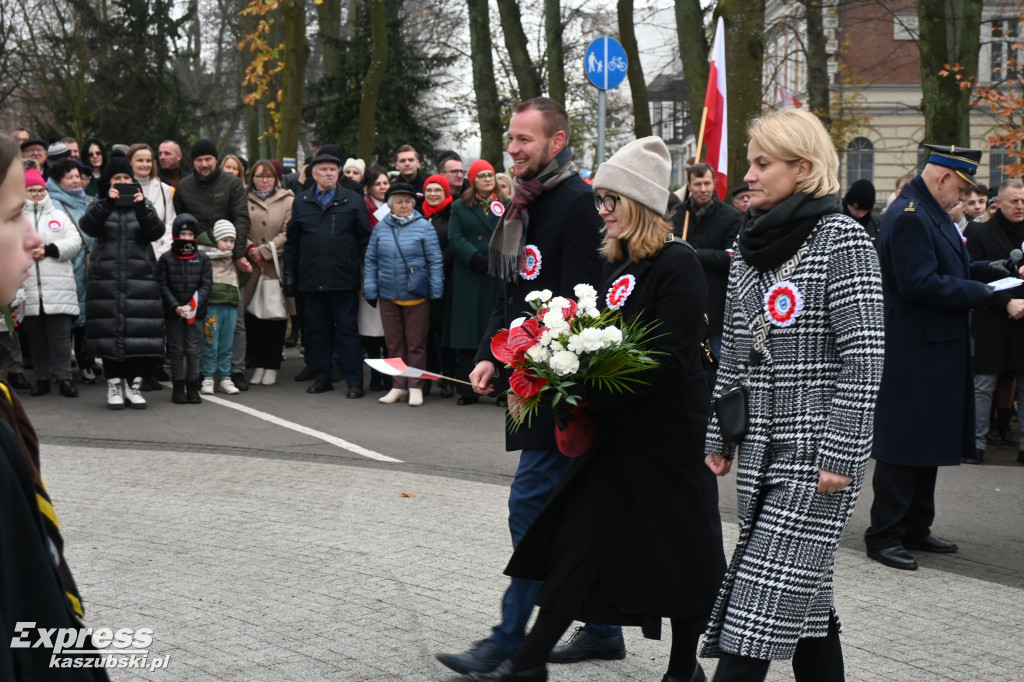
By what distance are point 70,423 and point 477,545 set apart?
5.14m

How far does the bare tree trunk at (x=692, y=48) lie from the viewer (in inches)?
698

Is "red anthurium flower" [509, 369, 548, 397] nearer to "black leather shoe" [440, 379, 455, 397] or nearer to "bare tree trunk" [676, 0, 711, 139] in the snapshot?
"black leather shoe" [440, 379, 455, 397]

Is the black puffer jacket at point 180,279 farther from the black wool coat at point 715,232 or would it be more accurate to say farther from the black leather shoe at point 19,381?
the black wool coat at point 715,232

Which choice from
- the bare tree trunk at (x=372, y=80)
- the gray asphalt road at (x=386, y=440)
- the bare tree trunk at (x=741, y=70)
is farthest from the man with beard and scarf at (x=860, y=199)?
the bare tree trunk at (x=372, y=80)

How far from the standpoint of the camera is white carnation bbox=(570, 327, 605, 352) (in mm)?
3926

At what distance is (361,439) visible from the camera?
387 inches

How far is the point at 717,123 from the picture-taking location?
10.1 metres

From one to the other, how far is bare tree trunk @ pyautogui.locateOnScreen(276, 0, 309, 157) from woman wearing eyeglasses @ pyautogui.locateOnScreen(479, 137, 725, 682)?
55.2 ft

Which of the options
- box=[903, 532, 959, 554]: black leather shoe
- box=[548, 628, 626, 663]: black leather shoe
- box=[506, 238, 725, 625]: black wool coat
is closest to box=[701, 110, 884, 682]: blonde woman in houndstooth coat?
box=[506, 238, 725, 625]: black wool coat

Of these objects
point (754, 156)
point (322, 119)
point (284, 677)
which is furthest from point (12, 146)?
point (322, 119)

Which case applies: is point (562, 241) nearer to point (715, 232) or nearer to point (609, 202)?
point (609, 202)

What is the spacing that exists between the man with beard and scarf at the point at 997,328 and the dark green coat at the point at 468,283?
4454 millimetres

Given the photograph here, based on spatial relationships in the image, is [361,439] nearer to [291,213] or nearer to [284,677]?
[291,213]

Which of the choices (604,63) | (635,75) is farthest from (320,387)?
(635,75)
